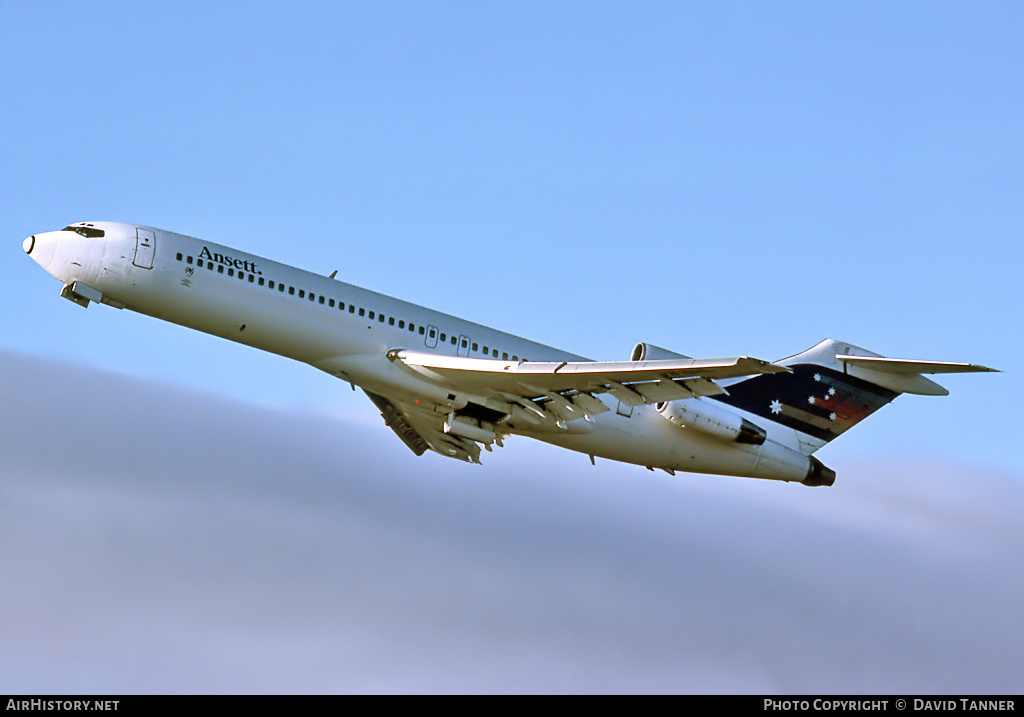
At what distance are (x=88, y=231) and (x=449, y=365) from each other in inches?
362

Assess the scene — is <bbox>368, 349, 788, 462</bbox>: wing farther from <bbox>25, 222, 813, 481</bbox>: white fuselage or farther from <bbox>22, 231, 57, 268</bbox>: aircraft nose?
<bbox>22, 231, 57, 268</bbox>: aircraft nose

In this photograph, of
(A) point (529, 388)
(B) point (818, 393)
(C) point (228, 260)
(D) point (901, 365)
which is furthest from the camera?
(B) point (818, 393)

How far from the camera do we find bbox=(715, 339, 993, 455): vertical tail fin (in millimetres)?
33688

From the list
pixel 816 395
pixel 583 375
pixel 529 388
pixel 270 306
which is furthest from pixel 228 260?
pixel 816 395

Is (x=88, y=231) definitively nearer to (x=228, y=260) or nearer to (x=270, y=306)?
(x=228, y=260)

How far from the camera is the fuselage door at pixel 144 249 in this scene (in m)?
27.4

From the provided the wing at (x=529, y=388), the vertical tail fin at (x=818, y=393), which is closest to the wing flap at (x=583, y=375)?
the wing at (x=529, y=388)

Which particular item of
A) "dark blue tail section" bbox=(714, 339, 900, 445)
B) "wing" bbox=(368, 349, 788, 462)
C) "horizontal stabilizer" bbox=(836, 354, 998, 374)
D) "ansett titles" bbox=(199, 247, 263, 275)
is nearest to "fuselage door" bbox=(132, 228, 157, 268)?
"ansett titles" bbox=(199, 247, 263, 275)

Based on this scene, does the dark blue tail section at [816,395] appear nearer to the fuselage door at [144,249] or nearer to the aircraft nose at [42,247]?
the fuselage door at [144,249]

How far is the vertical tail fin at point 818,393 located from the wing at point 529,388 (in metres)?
6.65

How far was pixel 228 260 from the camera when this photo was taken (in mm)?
28016

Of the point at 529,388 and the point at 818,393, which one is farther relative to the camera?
the point at 818,393
